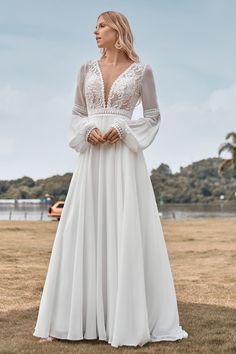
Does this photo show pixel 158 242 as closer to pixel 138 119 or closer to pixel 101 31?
pixel 138 119

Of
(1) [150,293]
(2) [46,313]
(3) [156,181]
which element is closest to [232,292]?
(1) [150,293]

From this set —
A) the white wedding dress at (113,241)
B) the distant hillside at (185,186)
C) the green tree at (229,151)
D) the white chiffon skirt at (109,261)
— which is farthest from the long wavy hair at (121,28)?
the distant hillside at (185,186)

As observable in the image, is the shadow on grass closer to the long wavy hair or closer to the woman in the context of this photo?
the woman

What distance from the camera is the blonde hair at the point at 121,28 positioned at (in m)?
4.10

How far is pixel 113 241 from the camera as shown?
12.9 feet

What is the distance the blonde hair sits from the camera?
410 centimetres

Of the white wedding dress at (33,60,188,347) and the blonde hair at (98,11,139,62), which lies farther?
the blonde hair at (98,11,139,62)

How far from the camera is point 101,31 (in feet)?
13.6

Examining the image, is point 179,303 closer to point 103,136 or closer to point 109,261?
point 109,261

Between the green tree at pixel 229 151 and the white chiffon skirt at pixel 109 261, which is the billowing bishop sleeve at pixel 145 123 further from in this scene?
the green tree at pixel 229 151

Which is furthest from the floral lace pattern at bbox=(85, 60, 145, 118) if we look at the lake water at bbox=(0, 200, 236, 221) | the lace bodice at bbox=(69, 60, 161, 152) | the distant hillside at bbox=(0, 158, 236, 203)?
the distant hillside at bbox=(0, 158, 236, 203)

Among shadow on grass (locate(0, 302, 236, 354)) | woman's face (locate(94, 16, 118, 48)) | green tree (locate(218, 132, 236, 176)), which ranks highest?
green tree (locate(218, 132, 236, 176))

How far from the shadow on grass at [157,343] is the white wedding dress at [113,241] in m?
0.08

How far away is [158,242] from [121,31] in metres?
1.63
